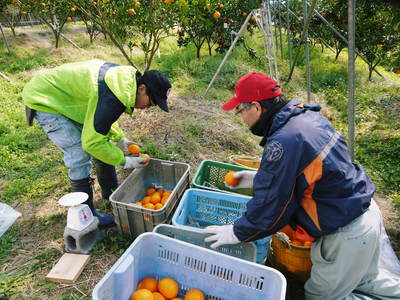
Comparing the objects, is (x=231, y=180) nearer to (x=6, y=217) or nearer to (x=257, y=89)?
(x=257, y=89)

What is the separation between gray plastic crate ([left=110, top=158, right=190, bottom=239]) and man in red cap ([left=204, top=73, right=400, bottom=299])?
73cm

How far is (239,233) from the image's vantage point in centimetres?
187

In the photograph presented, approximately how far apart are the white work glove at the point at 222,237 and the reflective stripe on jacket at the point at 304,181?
0.20 feet

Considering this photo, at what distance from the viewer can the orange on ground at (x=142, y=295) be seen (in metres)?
1.80

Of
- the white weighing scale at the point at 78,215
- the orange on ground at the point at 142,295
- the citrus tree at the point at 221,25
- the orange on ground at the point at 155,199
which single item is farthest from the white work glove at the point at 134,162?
the citrus tree at the point at 221,25

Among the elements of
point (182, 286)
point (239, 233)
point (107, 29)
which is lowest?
point (182, 286)

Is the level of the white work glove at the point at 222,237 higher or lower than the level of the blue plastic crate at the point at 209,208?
higher

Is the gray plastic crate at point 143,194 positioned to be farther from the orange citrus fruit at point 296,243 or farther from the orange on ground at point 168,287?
the orange citrus fruit at point 296,243

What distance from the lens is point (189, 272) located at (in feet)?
6.24

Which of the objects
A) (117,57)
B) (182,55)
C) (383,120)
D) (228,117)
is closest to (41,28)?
(117,57)

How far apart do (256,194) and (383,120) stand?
17.3 feet

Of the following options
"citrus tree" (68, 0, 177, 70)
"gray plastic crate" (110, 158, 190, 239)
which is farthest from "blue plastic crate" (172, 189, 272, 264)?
"citrus tree" (68, 0, 177, 70)

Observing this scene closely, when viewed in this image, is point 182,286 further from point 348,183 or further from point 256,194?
point 348,183

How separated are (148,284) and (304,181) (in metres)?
1.21
